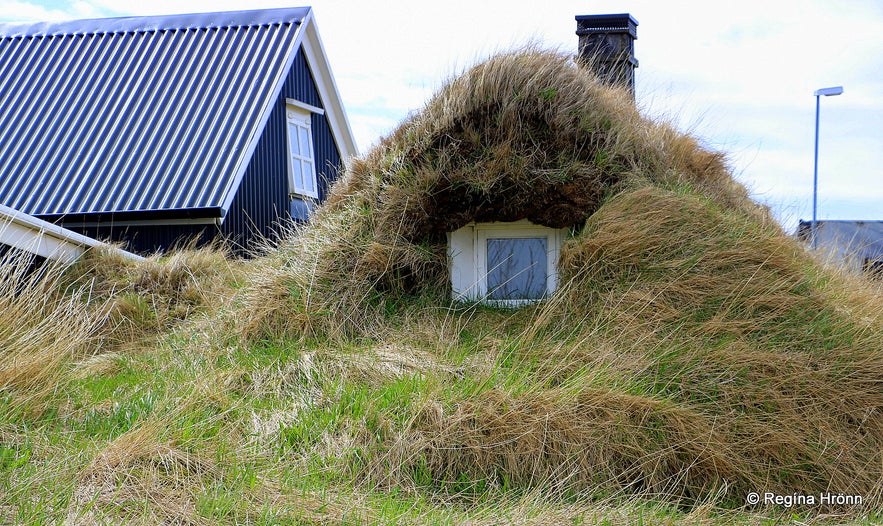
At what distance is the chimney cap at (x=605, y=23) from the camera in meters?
10.8

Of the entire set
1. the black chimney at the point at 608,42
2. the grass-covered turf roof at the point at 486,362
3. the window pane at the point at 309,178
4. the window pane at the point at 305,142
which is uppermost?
the black chimney at the point at 608,42

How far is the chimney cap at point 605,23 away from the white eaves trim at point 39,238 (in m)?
6.46

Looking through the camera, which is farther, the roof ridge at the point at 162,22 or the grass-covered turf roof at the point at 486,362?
the roof ridge at the point at 162,22

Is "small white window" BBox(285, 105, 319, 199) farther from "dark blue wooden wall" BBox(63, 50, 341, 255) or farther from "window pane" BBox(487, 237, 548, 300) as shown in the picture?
"window pane" BBox(487, 237, 548, 300)

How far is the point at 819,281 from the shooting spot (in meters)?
7.70

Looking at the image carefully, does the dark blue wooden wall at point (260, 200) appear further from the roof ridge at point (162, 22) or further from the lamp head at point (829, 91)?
the lamp head at point (829, 91)

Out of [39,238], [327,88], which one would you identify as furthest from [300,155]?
[39,238]

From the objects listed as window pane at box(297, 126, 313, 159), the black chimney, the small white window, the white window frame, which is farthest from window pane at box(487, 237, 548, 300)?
window pane at box(297, 126, 313, 159)

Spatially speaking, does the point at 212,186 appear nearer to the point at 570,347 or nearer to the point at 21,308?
the point at 21,308

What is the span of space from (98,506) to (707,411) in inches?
159

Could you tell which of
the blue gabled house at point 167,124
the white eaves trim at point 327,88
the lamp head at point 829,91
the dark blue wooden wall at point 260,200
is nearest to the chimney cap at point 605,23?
the dark blue wooden wall at point 260,200

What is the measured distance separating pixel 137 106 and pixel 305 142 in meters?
3.15

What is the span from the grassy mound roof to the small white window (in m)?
6.36

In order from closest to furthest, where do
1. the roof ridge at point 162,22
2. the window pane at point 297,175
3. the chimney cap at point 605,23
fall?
the chimney cap at point 605,23, the window pane at point 297,175, the roof ridge at point 162,22
